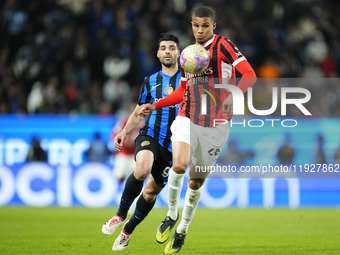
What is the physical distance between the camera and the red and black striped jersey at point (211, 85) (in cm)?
538

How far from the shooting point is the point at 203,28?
5434 millimetres

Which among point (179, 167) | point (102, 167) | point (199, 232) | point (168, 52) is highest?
point (168, 52)

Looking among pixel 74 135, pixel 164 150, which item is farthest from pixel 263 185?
pixel 164 150

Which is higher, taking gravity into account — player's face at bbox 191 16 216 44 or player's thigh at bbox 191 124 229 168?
player's face at bbox 191 16 216 44

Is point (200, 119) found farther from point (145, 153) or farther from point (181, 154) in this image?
point (145, 153)

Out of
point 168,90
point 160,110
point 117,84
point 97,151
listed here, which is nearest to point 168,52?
point 168,90

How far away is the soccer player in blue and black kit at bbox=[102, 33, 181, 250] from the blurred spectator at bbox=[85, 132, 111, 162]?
599cm

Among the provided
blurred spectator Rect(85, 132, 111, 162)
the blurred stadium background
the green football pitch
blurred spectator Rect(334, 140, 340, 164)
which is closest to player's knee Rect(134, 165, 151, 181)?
the green football pitch

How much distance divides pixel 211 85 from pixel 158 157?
120 centimetres

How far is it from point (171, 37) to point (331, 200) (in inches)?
301

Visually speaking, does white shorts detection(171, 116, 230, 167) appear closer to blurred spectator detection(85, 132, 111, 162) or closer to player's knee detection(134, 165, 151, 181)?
player's knee detection(134, 165, 151, 181)

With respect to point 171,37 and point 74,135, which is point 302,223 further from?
point 74,135

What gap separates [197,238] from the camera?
290 inches

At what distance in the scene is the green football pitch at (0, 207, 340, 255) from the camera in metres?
6.00
